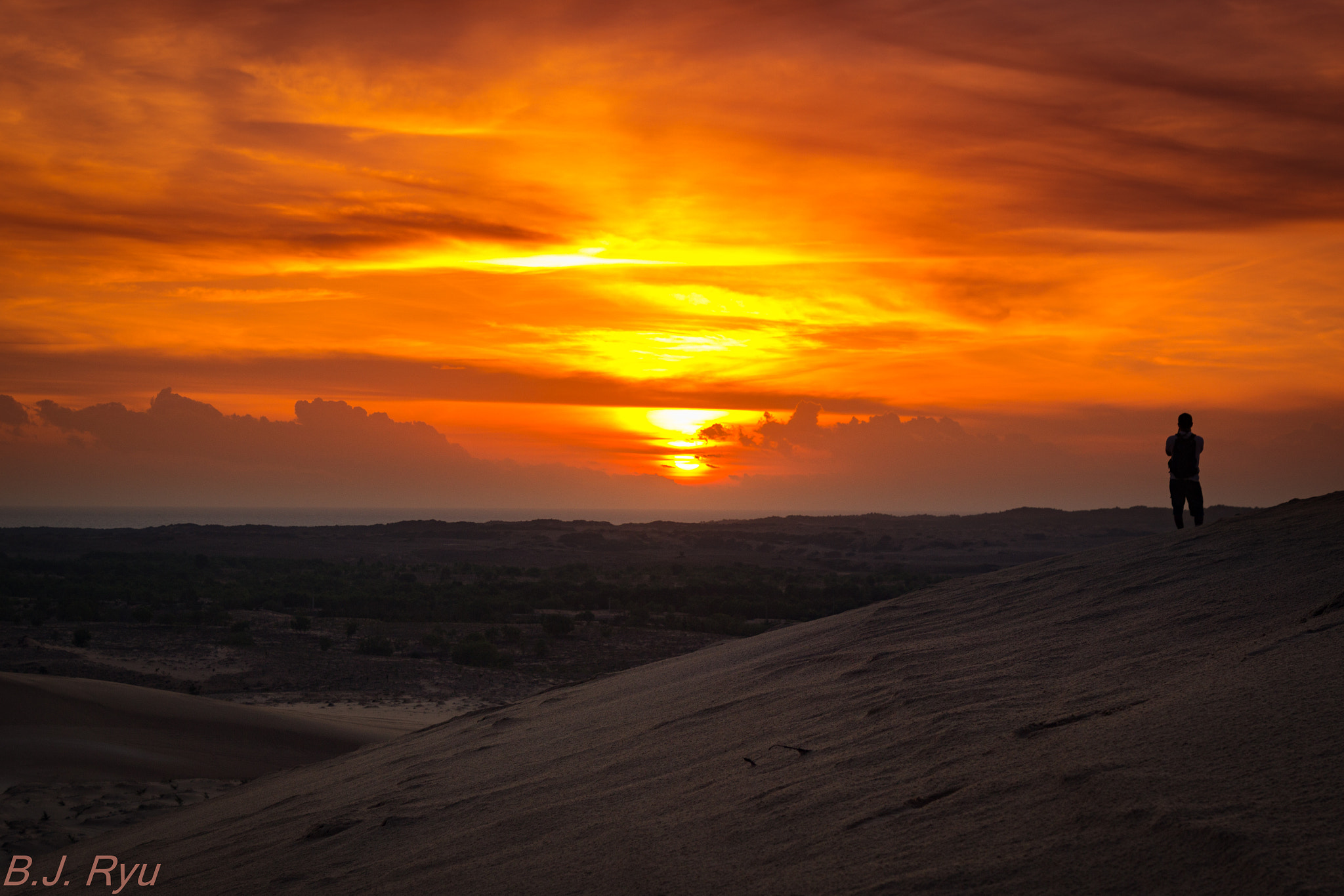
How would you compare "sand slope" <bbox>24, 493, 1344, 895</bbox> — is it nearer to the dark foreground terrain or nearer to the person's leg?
the person's leg

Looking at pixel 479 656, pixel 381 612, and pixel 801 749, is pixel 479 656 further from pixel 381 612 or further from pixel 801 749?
pixel 801 749

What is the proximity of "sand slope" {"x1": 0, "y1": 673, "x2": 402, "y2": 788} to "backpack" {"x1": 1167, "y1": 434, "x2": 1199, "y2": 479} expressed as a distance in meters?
10.6

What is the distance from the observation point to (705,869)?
3.01 metres

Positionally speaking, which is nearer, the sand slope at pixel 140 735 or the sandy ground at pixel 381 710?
the sand slope at pixel 140 735

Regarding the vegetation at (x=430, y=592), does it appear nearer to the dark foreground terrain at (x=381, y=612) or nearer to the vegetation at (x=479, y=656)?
the dark foreground terrain at (x=381, y=612)

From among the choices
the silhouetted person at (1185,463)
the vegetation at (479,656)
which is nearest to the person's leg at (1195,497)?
the silhouetted person at (1185,463)

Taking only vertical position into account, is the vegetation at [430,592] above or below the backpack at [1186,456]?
below

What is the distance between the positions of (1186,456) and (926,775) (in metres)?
9.01

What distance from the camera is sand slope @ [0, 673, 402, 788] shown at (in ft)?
32.1

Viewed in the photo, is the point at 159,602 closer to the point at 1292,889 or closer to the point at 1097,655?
the point at 1097,655

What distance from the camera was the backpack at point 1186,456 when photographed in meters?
10.8

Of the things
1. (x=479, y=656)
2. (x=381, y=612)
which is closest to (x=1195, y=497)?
(x=479, y=656)

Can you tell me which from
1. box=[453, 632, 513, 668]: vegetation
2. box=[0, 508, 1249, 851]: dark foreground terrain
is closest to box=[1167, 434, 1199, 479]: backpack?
box=[0, 508, 1249, 851]: dark foreground terrain

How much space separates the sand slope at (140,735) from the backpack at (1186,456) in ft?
34.9
